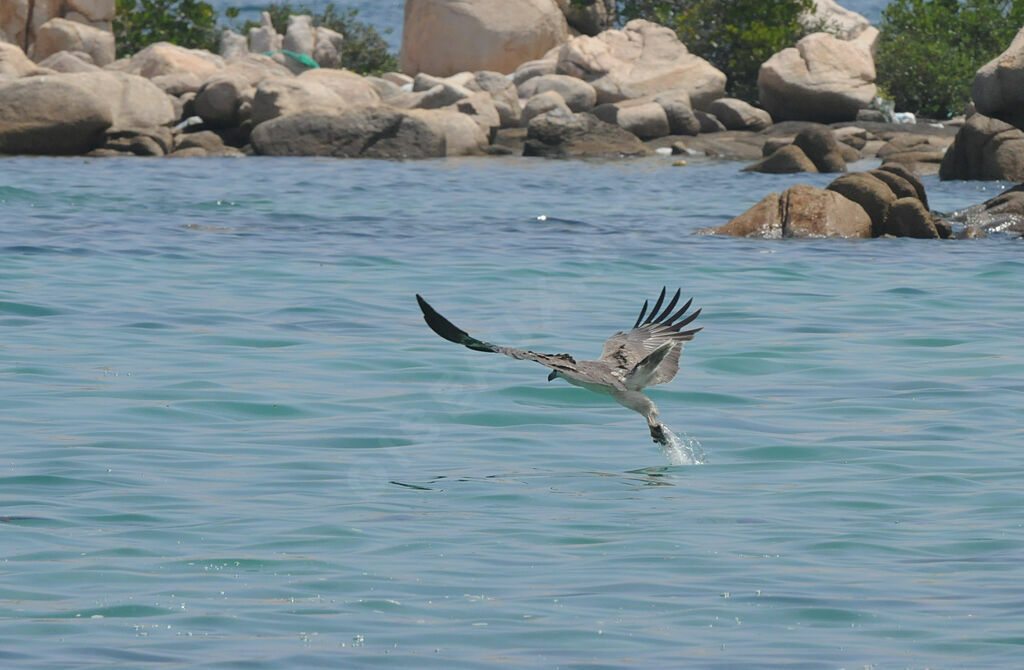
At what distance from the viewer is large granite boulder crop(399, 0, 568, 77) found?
4484 cm

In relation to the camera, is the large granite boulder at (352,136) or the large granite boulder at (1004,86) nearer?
the large granite boulder at (1004,86)

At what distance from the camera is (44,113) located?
3219 cm

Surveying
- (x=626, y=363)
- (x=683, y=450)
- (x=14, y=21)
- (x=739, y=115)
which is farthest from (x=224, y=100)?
(x=626, y=363)

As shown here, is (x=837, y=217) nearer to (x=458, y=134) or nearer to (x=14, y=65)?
(x=458, y=134)

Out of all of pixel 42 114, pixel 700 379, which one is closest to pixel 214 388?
pixel 700 379

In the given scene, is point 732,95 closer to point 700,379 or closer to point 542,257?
point 542,257

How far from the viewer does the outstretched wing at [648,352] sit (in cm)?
741

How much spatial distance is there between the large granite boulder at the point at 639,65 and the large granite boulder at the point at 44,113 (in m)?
13.1

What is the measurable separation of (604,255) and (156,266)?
191 inches

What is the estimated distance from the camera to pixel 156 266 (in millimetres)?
16375

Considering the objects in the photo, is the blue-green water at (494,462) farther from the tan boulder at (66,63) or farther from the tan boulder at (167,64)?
the tan boulder at (66,63)

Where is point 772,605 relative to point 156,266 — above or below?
above

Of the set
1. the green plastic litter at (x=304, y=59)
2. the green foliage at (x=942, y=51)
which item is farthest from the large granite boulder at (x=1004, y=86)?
the green plastic litter at (x=304, y=59)

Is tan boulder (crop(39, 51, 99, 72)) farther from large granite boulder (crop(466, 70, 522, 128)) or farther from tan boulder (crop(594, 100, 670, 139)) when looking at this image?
tan boulder (crop(594, 100, 670, 139))
